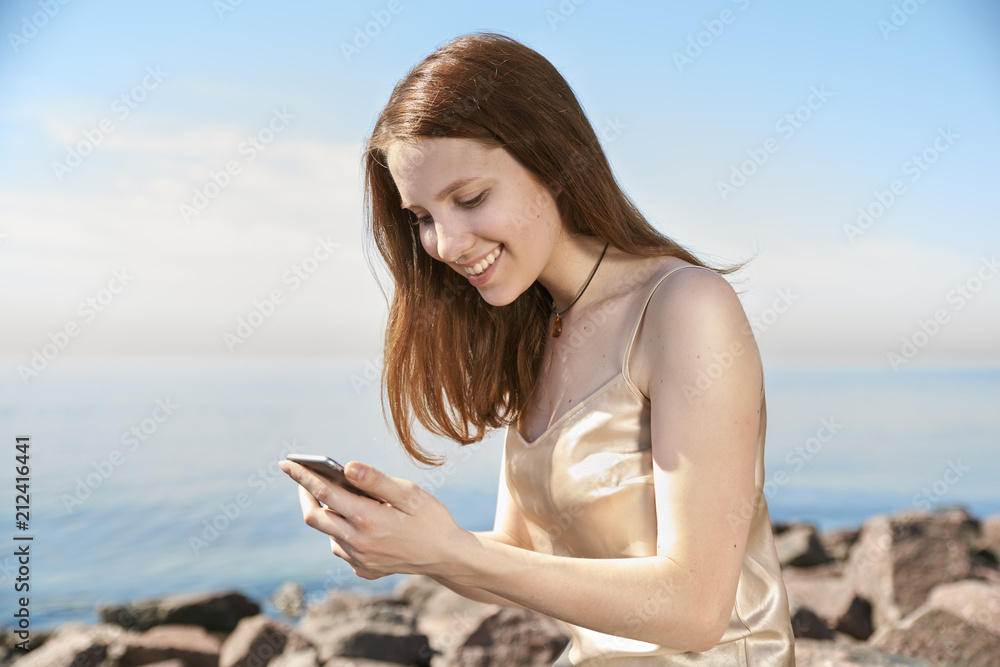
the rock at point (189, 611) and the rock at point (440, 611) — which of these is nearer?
the rock at point (440, 611)

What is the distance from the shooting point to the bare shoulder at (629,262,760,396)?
164 cm

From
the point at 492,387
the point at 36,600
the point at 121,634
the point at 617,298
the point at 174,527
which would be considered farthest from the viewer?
the point at 174,527

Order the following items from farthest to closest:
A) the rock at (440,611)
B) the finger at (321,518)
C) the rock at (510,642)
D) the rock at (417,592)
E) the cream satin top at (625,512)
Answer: the rock at (417,592)
the rock at (440,611)
the rock at (510,642)
the cream satin top at (625,512)
the finger at (321,518)

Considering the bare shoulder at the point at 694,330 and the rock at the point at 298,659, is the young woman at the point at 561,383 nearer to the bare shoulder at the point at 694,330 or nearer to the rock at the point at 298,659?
the bare shoulder at the point at 694,330

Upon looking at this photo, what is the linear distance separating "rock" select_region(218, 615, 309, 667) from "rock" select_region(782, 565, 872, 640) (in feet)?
9.33

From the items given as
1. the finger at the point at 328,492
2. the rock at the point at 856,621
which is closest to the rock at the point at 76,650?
the finger at the point at 328,492

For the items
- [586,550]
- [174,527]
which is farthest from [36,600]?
[586,550]

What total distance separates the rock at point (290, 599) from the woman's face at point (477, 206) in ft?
20.4

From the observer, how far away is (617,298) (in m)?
1.97

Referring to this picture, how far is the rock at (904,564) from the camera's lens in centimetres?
496

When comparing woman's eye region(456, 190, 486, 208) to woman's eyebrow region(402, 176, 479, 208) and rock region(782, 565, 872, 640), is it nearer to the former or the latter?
woman's eyebrow region(402, 176, 479, 208)

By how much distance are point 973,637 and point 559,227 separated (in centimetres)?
339

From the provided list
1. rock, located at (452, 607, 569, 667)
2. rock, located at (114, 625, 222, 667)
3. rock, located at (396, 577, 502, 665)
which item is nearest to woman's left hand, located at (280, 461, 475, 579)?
rock, located at (452, 607, 569, 667)

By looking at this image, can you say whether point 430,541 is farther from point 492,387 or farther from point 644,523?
point 492,387
